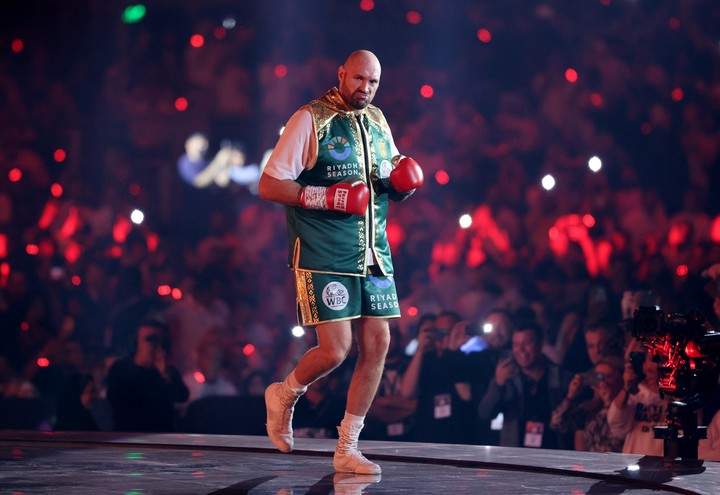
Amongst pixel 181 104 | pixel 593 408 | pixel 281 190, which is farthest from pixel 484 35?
pixel 281 190

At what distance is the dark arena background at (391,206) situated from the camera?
5551 millimetres

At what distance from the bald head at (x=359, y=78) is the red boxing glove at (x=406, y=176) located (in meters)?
0.25

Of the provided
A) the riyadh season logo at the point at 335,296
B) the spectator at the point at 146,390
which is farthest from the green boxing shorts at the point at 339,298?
the spectator at the point at 146,390

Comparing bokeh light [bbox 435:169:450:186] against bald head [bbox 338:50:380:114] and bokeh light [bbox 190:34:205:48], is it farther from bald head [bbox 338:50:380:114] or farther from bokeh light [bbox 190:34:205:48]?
bald head [bbox 338:50:380:114]

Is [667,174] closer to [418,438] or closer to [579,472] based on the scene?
[418,438]

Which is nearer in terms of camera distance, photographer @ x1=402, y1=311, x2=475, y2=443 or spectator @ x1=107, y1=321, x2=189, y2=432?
photographer @ x1=402, y1=311, x2=475, y2=443

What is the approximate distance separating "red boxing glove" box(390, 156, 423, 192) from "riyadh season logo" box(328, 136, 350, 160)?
0.18 m

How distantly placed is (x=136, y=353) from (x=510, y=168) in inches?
98.3

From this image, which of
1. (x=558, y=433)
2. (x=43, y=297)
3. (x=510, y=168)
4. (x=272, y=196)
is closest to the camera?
(x=272, y=196)

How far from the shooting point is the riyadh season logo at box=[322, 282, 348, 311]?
3426mm

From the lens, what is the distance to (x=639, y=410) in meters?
5.08

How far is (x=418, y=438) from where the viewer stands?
18.7 feet

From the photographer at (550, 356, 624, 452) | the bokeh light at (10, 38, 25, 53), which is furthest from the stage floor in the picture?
the bokeh light at (10, 38, 25, 53)

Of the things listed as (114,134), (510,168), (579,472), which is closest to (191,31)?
(114,134)
